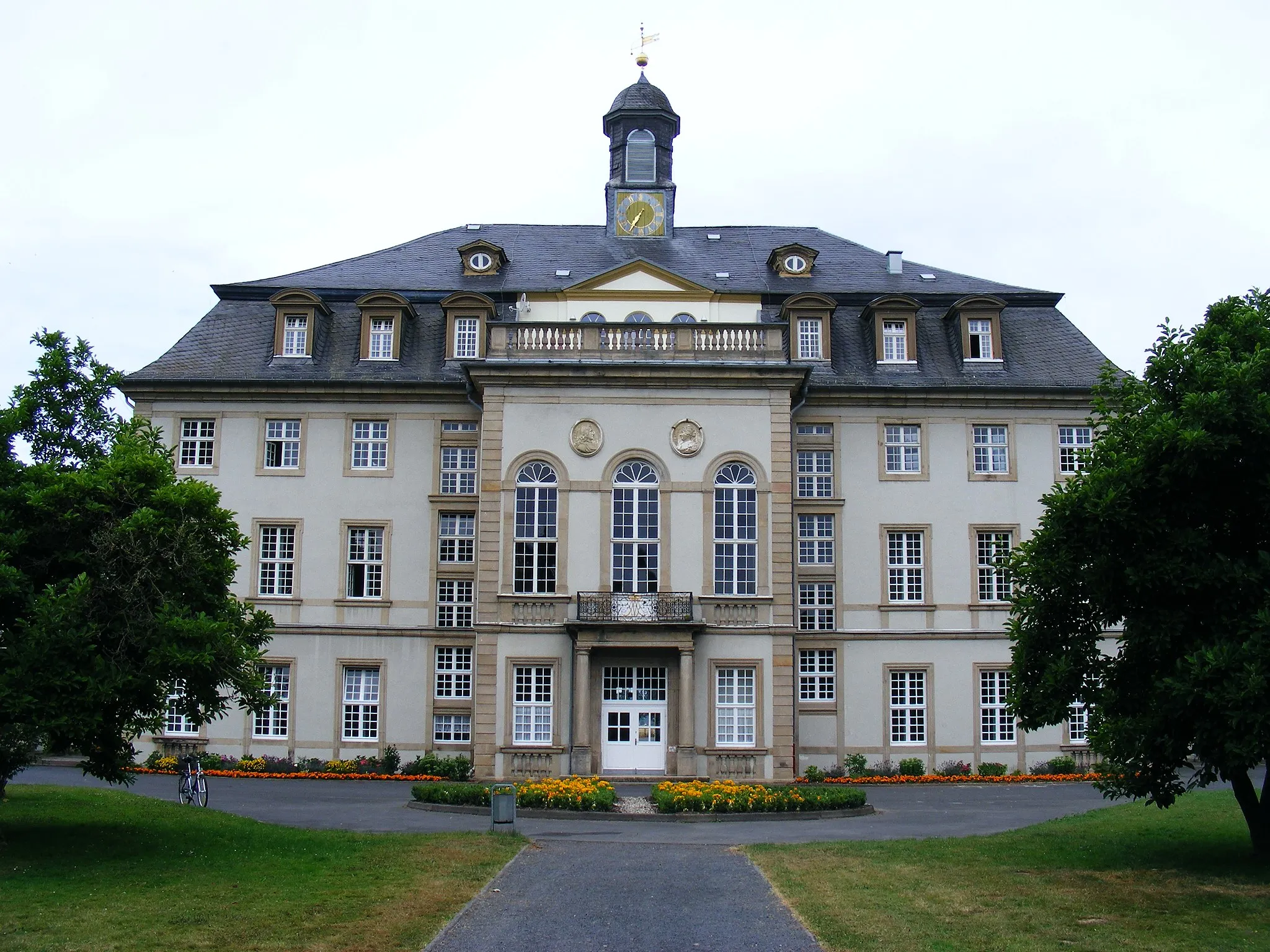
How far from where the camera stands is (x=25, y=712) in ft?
56.1

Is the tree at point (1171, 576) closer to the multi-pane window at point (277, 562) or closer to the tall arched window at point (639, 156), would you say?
the multi-pane window at point (277, 562)

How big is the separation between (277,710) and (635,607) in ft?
36.9

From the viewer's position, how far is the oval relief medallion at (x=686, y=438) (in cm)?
3278

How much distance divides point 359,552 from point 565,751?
30.6 ft

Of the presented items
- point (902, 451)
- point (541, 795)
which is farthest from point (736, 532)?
point (541, 795)

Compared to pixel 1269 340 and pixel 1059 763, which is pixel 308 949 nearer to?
pixel 1269 340

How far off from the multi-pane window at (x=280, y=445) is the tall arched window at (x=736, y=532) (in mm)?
12487

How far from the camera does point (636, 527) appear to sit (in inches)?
1278

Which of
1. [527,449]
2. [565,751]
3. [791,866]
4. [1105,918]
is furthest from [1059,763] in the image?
[1105,918]

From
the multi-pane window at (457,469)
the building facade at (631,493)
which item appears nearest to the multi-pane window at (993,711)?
the building facade at (631,493)

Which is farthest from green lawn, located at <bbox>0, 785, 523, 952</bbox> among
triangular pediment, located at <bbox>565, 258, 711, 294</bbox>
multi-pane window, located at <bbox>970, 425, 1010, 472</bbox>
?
multi-pane window, located at <bbox>970, 425, 1010, 472</bbox>

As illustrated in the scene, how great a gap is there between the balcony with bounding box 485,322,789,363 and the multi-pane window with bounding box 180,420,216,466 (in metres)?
9.29

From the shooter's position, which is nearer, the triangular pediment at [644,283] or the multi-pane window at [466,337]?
the triangular pediment at [644,283]

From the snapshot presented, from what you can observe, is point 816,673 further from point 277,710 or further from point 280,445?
point 280,445
